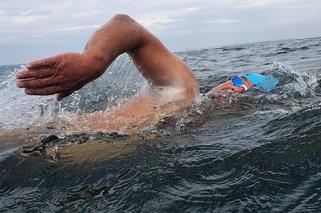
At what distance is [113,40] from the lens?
313cm

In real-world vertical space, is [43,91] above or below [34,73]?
below

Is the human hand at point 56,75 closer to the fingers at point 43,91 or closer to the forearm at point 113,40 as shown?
the fingers at point 43,91

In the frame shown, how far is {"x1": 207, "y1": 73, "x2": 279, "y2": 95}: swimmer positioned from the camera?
4.85 meters

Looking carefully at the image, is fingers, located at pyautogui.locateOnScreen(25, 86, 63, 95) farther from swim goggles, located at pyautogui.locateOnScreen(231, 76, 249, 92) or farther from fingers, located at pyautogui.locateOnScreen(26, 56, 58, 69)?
swim goggles, located at pyautogui.locateOnScreen(231, 76, 249, 92)

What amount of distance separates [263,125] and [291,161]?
91cm

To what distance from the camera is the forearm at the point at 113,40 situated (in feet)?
9.48

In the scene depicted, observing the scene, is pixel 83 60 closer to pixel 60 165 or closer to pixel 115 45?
pixel 115 45

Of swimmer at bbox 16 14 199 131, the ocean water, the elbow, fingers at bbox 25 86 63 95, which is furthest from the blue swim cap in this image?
fingers at bbox 25 86 63 95

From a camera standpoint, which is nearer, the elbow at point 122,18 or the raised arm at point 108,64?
the raised arm at point 108,64

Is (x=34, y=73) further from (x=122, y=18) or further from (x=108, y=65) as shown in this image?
(x=122, y=18)

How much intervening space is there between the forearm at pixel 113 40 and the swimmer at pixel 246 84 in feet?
4.83

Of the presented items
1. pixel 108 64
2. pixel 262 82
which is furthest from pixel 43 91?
pixel 262 82

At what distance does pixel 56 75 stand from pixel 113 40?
701 millimetres

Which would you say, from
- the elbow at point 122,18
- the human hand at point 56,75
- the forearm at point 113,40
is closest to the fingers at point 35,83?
the human hand at point 56,75
